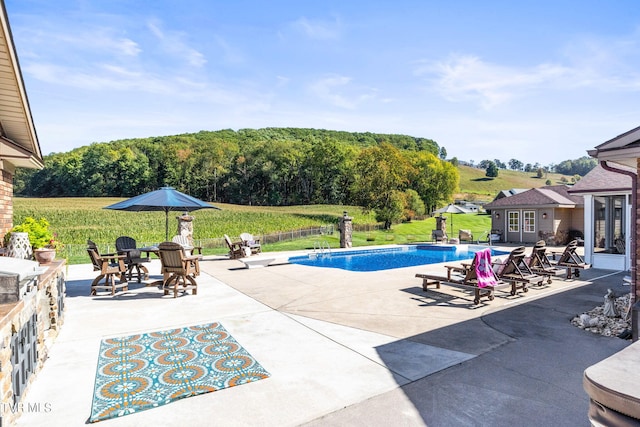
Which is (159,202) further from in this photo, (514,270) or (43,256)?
(514,270)

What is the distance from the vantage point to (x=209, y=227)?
81.7 feet

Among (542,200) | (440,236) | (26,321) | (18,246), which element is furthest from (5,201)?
(542,200)

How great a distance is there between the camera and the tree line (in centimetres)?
4430

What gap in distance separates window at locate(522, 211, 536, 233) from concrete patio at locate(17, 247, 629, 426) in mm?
12445

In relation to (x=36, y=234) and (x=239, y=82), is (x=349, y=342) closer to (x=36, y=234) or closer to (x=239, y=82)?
(x=36, y=234)

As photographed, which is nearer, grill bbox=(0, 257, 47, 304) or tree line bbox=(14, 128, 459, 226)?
grill bbox=(0, 257, 47, 304)

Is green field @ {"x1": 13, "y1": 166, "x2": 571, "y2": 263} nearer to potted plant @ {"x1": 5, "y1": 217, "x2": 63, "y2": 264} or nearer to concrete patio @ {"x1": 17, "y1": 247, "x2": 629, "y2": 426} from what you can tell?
potted plant @ {"x1": 5, "y1": 217, "x2": 63, "y2": 264}

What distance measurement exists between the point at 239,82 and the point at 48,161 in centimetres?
4457

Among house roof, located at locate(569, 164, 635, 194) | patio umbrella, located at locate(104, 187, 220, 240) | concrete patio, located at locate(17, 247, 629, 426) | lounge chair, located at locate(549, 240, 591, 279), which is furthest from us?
house roof, located at locate(569, 164, 635, 194)

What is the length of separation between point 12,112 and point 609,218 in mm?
16113

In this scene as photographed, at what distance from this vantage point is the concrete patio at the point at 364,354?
9.98 feet

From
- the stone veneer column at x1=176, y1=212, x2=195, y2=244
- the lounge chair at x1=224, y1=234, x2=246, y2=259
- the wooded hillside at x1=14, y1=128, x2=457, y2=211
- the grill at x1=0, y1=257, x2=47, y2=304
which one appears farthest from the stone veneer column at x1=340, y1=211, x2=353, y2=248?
the wooded hillside at x1=14, y1=128, x2=457, y2=211

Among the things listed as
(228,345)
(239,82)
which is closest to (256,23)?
(239,82)

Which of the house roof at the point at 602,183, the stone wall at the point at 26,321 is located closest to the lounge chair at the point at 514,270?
the house roof at the point at 602,183
